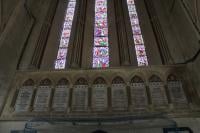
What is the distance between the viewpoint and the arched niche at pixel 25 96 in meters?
6.32

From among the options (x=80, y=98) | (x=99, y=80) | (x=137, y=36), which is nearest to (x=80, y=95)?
(x=80, y=98)

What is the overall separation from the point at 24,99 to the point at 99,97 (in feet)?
6.30

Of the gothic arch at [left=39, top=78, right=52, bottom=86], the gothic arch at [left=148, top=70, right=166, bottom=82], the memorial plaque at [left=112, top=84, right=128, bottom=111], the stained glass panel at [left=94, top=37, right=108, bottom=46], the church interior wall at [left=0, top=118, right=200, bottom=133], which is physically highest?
the stained glass panel at [left=94, top=37, right=108, bottom=46]

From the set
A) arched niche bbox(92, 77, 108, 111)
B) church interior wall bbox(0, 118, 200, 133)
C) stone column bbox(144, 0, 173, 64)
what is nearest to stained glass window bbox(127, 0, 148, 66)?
stone column bbox(144, 0, 173, 64)

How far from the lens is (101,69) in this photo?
7.02m

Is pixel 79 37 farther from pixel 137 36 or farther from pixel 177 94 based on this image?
pixel 177 94

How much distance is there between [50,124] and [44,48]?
304cm

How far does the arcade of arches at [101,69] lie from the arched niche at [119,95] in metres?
0.02

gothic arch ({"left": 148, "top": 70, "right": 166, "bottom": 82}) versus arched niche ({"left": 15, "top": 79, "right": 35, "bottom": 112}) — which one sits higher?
gothic arch ({"left": 148, "top": 70, "right": 166, "bottom": 82})

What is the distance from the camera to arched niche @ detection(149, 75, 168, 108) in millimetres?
6255

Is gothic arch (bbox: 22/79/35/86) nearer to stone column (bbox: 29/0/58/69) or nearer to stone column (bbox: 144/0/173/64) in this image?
stone column (bbox: 29/0/58/69)

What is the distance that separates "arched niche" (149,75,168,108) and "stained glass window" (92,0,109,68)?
4.95 ft

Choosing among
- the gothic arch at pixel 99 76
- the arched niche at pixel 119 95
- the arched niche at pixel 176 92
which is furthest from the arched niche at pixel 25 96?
the arched niche at pixel 176 92

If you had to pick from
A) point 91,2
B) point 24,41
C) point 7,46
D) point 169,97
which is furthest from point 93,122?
point 91,2
